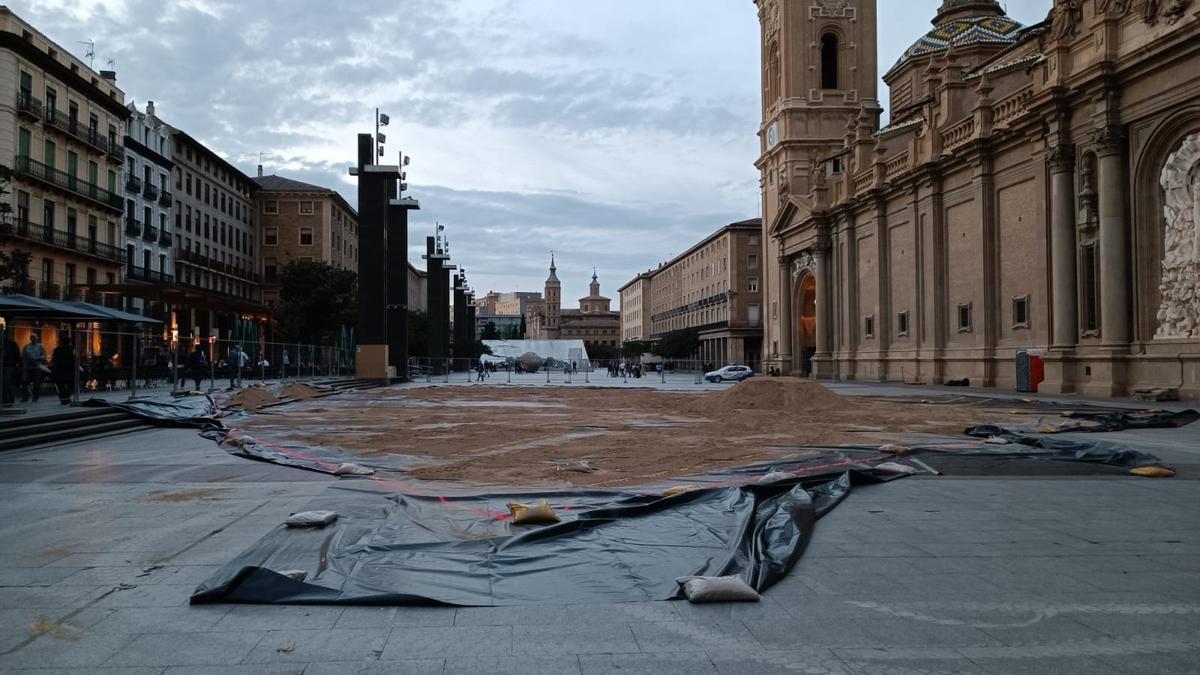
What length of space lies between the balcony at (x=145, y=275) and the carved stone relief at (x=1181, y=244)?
5272 centimetres

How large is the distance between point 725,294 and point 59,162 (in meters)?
69.8

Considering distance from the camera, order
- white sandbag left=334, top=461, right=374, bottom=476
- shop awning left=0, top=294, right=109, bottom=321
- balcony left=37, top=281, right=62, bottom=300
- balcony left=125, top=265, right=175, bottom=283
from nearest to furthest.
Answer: white sandbag left=334, top=461, right=374, bottom=476, shop awning left=0, top=294, right=109, bottom=321, balcony left=37, top=281, right=62, bottom=300, balcony left=125, top=265, right=175, bottom=283

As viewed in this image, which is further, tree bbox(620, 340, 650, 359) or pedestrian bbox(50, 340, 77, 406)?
tree bbox(620, 340, 650, 359)

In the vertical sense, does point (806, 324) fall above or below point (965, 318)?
above

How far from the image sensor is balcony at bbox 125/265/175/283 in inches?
2023

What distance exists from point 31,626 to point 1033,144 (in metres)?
32.9

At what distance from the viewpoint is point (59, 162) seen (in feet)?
138

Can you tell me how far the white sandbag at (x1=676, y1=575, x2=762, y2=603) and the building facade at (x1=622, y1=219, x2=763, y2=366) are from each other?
8838cm

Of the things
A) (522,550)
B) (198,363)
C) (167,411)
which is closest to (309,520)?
(522,550)

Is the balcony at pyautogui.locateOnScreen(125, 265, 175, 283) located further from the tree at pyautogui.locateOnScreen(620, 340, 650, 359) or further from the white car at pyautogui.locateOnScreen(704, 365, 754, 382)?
the tree at pyautogui.locateOnScreen(620, 340, 650, 359)

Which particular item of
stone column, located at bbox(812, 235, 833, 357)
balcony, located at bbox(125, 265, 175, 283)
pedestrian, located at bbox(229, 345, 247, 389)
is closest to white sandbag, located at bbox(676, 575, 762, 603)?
pedestrian, located at bbox(229, 345, 247, 389)

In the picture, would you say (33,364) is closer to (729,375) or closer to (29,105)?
(29,105)

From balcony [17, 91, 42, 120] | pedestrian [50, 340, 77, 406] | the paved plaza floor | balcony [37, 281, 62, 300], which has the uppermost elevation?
balcony [17, 91, 42, 120]

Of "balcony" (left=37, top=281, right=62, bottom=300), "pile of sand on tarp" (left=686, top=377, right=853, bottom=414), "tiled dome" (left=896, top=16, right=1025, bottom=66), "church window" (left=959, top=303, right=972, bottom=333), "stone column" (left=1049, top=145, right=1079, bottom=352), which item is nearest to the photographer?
"pile of sand on tarp" (left=686, top=377, right=853, bottom=414)
